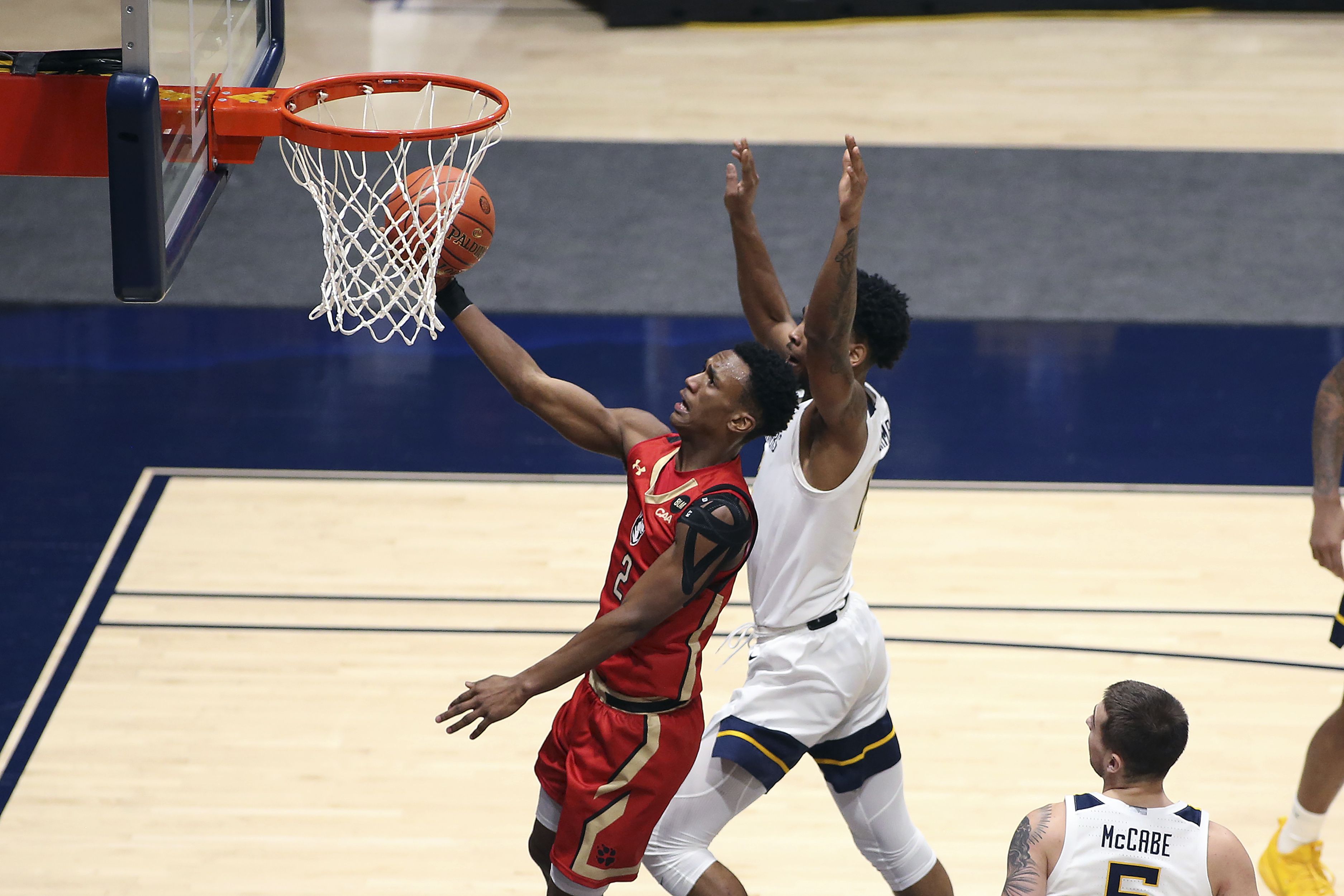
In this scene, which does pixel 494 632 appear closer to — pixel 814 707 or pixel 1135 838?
pixel 814 707

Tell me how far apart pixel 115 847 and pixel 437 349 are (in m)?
4.17

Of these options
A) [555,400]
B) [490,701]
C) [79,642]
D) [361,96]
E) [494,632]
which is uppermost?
[361,96]

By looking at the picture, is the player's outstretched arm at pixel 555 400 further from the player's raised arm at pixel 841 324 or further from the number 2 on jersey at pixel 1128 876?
the number 2 on jersey at pixel 1128 876

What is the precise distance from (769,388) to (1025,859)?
125 centimetres

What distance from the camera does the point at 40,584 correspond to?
631 centimetres

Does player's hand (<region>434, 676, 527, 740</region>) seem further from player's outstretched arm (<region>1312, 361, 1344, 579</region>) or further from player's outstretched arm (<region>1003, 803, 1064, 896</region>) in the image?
player's outstretched arm (<region>1312, 361, 1344, 579</region>)

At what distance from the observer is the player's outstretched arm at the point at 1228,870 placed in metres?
3.16

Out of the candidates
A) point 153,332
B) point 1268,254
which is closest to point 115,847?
point 153,332

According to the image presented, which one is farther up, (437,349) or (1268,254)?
(1268,254)

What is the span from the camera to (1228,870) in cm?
316

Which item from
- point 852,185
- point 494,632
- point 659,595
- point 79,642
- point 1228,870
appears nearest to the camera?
point 1228,870

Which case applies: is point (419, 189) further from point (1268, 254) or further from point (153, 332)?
point (1268, 254)

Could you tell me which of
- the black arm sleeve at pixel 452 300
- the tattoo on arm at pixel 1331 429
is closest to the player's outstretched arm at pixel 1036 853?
the tattoo on arm at pixel 1331 429

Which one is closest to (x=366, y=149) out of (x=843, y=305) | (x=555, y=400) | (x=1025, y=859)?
(x=555, y=400)
